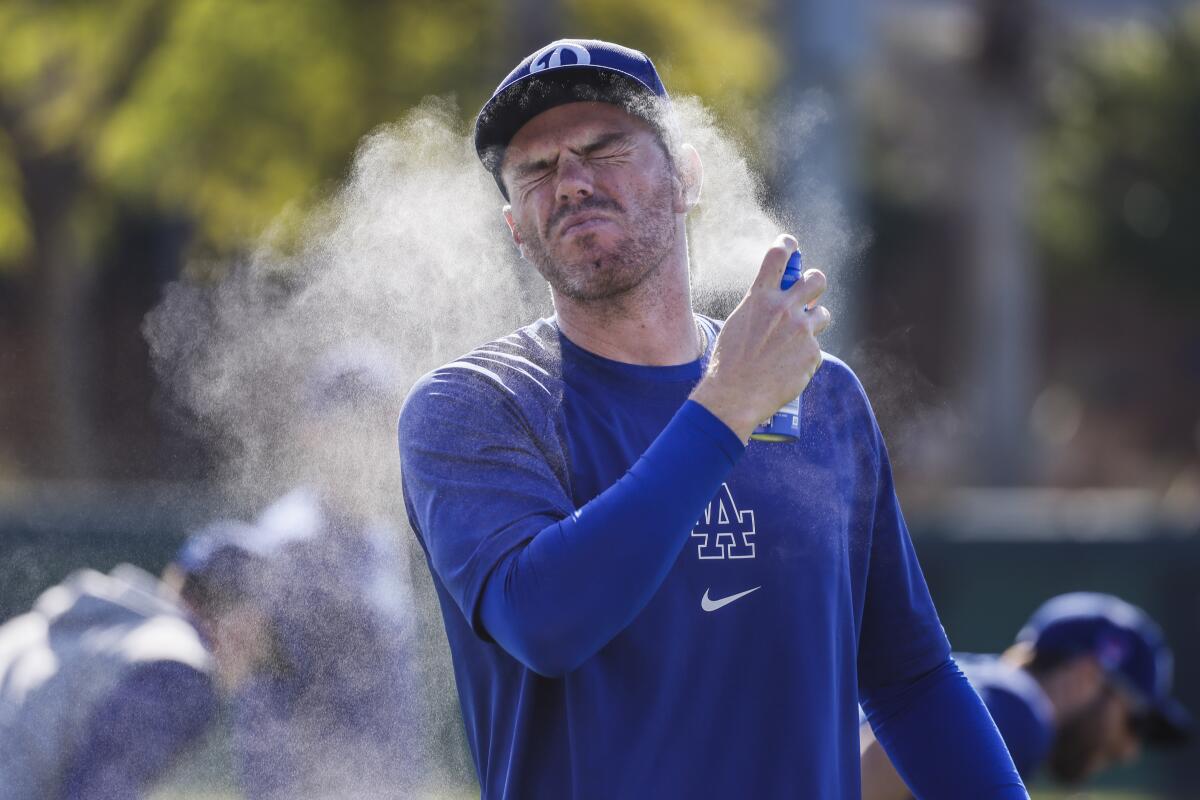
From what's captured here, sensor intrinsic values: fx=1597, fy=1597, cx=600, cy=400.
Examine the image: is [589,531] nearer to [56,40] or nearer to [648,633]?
[648,633]

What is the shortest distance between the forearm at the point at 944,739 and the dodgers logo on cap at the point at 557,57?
113 cm

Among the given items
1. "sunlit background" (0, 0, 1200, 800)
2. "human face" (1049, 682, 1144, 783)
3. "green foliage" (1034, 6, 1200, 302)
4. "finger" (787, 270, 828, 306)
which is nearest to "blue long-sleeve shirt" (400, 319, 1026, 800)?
"finger" (787, 270, 828, 306)

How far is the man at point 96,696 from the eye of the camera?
338 centimetres

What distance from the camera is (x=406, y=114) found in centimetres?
1342

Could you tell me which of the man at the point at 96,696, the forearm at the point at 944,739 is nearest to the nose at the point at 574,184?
the forearm at the point at 944,739

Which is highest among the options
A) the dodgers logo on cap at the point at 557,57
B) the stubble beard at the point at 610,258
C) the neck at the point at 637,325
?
the dodgers logo on cap at the point at 557,57

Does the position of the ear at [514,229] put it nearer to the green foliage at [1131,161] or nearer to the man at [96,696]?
the man at [96,696]

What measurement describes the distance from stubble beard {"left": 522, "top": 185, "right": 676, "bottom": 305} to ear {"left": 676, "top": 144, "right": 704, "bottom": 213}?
0.08 m

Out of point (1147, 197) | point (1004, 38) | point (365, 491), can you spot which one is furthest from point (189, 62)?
point (1147, 197)

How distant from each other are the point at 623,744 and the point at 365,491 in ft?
7.07

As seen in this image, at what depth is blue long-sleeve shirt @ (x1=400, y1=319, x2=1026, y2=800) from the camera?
2.04 m

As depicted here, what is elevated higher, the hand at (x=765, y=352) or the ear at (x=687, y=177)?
the ear at (x=687, y=177)

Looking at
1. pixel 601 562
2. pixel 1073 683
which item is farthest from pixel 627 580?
pixel 1073 683

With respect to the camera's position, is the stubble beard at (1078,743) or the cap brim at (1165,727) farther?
the cap brim at (1165,727)
